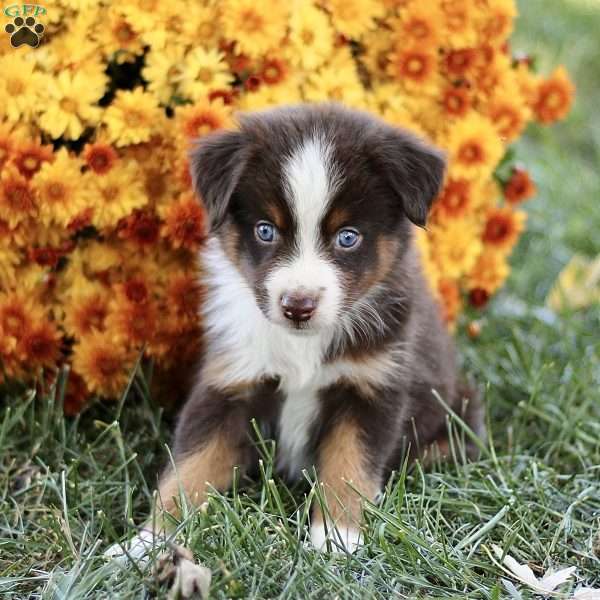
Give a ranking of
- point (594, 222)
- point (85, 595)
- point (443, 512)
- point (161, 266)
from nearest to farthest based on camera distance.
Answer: point (85, 595), point (443, 512), point (161, 266), point (594, 222)

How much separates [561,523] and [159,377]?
1907 mm

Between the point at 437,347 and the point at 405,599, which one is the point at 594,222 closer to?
the point at 437,347

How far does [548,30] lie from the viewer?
869 centimetres

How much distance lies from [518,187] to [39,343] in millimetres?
2424

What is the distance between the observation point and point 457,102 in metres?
4.54

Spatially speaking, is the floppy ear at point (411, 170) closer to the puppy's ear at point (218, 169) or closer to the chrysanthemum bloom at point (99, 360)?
the puppy's ear at point (218, 169)

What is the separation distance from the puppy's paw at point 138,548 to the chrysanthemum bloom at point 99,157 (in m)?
1.47

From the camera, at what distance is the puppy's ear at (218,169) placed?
348 cm

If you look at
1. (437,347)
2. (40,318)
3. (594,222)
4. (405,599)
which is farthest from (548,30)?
(405,599)

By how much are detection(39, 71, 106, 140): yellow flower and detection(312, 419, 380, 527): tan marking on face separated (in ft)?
5.30

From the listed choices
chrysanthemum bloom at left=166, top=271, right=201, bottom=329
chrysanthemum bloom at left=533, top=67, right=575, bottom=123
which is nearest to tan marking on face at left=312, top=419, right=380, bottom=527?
chrysanthemum bloom at left=166, top=271, right=201, bottom=329

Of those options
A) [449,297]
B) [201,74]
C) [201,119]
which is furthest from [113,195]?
[449,297]

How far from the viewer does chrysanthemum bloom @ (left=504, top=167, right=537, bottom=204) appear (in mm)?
4867

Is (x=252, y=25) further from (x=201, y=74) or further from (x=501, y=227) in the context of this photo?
(x=501, y=227)
